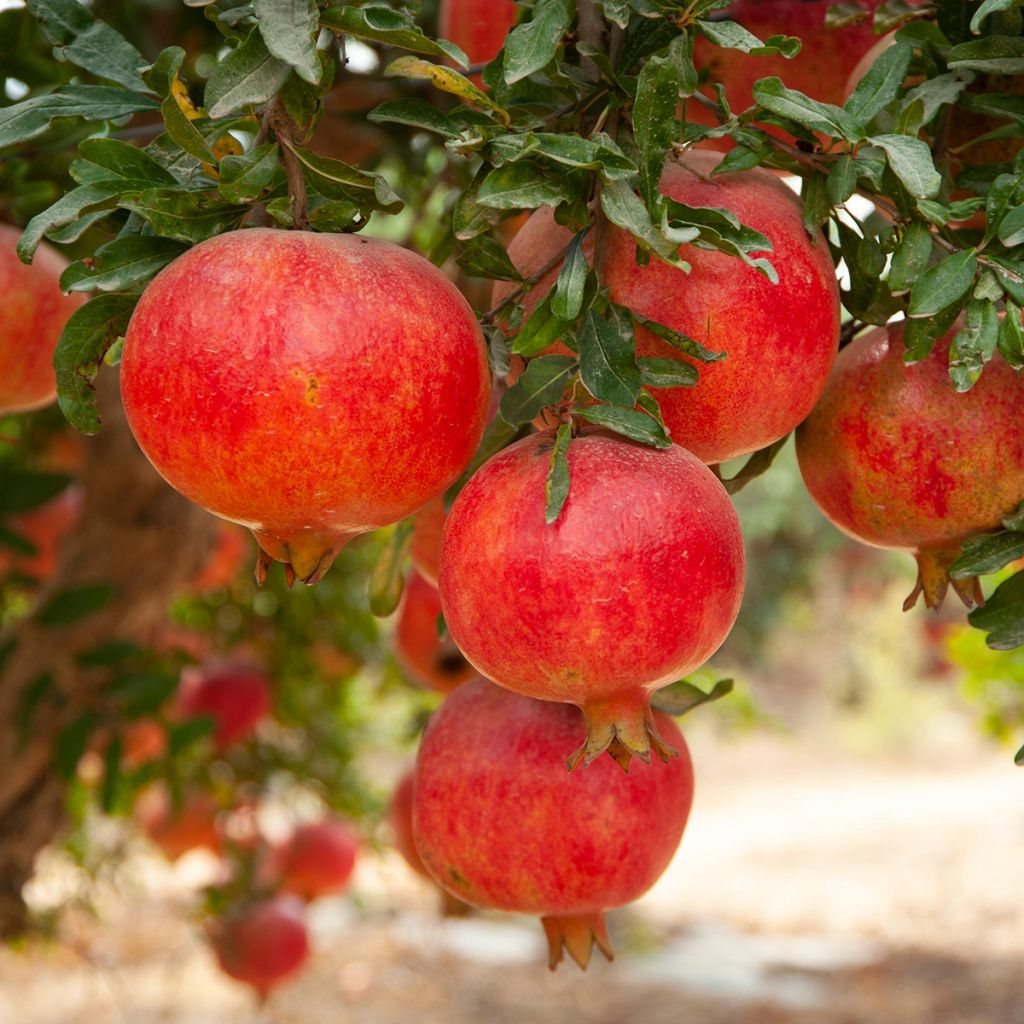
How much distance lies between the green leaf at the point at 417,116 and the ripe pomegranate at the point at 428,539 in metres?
0.37

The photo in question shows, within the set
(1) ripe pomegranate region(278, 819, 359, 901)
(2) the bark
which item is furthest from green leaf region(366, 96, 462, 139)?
(1) ripe pomegranate region(278, 819, 359, 901)

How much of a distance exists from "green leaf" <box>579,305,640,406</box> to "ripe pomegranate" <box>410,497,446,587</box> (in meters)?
0.38

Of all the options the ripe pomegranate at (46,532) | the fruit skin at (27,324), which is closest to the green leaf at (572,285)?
the fruit skin at (27,324)

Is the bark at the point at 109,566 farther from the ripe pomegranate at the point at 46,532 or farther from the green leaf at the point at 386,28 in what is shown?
the green leaf at the point at 386,28

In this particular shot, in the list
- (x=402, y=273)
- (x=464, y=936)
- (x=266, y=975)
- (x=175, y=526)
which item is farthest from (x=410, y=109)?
(x=464, y=936)

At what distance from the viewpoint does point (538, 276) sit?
69 centimetres

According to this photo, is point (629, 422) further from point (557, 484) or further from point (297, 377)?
point (297, 377)

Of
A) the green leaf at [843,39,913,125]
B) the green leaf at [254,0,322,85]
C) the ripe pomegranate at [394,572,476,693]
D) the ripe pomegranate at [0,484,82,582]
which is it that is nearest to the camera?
the green leaf at [254,0,322,85]

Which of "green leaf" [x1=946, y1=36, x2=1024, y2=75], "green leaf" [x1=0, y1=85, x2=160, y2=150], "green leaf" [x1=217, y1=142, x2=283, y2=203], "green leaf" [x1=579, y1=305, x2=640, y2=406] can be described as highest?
"green leaf" [x1=946, y1=36, x2=1024, y2=75]

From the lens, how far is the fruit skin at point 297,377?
0.60 meters

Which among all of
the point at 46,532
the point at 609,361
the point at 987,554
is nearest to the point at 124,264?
the point at 609,361

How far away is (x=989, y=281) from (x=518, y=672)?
31 cm

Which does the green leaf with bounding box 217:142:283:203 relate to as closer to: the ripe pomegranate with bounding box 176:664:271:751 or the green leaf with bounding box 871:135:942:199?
the green leaf with bounding box 871:135:942:199

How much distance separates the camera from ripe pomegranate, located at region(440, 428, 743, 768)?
606mm
